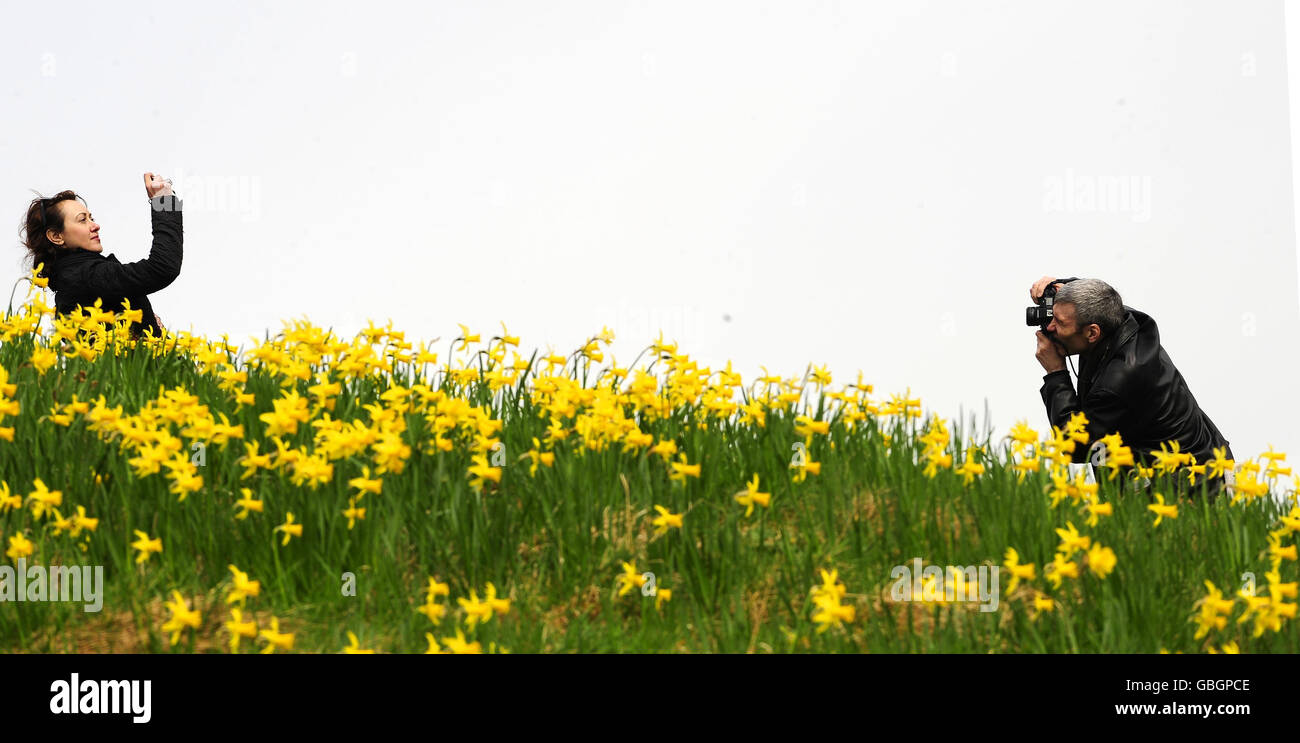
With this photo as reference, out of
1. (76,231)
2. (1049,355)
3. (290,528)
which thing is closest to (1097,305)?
(1049,355)

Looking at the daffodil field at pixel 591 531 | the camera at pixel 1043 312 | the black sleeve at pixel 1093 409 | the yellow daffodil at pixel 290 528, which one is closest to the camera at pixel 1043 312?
the camera at pixel 1043 312

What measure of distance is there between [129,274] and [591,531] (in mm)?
4985

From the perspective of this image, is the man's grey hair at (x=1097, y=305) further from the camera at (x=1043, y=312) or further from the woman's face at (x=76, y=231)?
the woman's face at (x=76, y=231)

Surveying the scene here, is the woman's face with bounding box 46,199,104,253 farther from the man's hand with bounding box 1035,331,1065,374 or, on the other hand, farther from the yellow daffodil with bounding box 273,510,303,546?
the man's hand with bounding box 1035,331,1065,374

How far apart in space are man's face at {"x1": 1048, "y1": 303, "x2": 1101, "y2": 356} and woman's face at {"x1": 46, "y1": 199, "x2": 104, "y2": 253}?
6.81 m

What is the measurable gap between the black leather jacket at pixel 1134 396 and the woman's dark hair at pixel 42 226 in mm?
7053

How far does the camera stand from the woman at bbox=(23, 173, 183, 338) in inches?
326

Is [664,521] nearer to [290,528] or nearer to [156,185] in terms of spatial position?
[290,528]

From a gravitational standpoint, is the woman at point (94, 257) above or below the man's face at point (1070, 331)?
above

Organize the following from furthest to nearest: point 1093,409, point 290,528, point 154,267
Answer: point 154,267 → point 1093,409 → point 290,528

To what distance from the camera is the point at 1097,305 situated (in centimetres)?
771

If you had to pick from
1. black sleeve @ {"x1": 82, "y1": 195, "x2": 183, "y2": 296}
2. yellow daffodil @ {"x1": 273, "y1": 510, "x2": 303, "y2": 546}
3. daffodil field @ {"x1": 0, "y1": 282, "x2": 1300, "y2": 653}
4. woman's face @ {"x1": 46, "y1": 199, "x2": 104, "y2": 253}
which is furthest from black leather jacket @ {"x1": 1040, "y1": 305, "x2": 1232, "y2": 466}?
woman's face @ {"x1": 46, "y1": 199, "x2": 104, "y2": 253}

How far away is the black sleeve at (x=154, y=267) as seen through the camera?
325 inches
